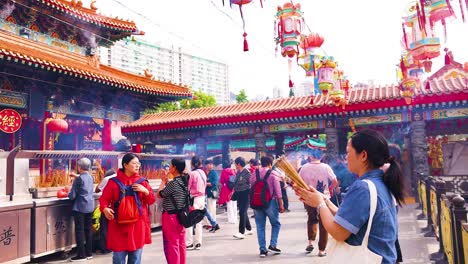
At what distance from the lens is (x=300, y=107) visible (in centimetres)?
1398

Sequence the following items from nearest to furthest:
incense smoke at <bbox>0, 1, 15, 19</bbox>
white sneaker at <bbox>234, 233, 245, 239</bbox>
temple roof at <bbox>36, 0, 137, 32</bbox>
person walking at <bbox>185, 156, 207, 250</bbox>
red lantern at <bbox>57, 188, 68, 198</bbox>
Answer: red lantern at <bbox>57, 188, 68, 198</bbox>, person walking at <bbox>185, 156, 207, 250</bbox>, white sneaker at <bbox>234, 233, 245, 239</bbox>, incense smoke at <bbox>0, 1, 15, 19</bbox>, temple roof at <bbox>36, 0, 137, 32</bbox>

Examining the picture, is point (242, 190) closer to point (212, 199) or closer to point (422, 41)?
point (212, 199)

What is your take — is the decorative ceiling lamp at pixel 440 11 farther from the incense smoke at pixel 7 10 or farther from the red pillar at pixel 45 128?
the incense smoke at pixel 7 10

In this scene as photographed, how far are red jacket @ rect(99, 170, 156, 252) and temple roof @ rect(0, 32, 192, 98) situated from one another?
657 centimetres

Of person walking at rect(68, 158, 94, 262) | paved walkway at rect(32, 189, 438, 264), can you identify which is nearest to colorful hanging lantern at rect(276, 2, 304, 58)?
paved walkway at rect(32, 189, 438, 264)

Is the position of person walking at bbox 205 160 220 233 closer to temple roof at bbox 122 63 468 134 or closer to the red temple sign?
temple roof at bbox 122 63 468 134

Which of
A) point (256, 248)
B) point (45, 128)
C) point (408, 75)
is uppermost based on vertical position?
point (408, 75)

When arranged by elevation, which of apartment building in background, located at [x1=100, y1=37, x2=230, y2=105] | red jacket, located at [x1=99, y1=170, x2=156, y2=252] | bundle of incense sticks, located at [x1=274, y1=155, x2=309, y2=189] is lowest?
red jacket, located at [x1=99, y1=170, x2=156, y2=252]

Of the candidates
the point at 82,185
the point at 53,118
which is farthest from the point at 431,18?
the point at 53,118

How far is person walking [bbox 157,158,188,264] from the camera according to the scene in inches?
185

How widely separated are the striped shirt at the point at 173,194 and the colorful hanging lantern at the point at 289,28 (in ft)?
13.1

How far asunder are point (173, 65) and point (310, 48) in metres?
76.2

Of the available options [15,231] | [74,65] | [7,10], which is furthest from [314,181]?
[7,10]

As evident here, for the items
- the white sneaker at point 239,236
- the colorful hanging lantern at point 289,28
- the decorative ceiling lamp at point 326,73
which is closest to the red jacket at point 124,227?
the white sneaker at point 239,236
